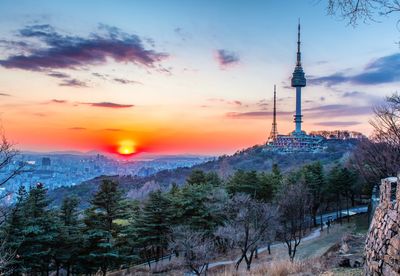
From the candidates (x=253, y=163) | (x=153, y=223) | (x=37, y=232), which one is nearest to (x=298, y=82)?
(x=253, y=163)

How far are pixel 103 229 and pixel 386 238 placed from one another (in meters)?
20.8

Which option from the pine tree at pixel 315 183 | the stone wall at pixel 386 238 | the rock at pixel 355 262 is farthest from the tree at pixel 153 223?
the stone wall at pixel 386 238

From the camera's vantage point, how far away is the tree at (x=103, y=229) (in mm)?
23016

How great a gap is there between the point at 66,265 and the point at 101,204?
4.68 m

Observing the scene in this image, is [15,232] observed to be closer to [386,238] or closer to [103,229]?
[103,229]

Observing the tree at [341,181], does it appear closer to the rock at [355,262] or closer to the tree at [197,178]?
the tree at [197,178]

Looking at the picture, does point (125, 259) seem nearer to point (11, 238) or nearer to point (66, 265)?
point (66, 265)

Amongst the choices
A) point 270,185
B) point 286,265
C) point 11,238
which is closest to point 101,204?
point 11,238

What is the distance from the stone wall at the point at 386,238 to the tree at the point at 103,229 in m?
18.7

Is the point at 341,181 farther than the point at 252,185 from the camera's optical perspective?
Yes

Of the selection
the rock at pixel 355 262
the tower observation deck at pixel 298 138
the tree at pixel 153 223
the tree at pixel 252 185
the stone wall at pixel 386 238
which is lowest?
the tree at pixel 153 223

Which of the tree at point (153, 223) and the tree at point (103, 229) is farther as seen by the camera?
the tree at point (153, 223)

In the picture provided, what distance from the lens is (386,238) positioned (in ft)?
20.1

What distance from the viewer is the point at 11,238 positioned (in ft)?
64.4
